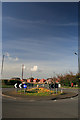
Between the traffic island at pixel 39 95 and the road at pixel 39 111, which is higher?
the road at pixel 39 111

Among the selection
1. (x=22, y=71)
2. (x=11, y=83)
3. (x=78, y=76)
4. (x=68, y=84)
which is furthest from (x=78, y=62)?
(x=22, y=71)

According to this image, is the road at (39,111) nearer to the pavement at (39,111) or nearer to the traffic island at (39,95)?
the pavement at (39,111)

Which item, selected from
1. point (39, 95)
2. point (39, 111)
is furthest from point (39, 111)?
point (39, 95)

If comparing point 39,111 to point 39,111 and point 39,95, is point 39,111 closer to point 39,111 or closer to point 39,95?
point 39,111

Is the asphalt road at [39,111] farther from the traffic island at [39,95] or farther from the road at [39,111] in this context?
the traffic island at [39,95]

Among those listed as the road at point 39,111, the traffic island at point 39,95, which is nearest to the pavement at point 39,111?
the road at point 39,111

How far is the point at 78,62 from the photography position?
93.5ft

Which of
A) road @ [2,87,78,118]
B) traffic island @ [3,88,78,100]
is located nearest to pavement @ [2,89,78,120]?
road @ [2,87,78,118]

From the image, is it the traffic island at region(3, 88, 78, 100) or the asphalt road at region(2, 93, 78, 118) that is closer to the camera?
the asphalt road at region(2, 93, 78, 118)

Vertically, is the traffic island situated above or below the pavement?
below

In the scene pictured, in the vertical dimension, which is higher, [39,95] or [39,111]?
[39,111]

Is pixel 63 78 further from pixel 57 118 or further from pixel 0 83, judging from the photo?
pixel 57 118

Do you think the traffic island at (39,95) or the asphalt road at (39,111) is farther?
the traffic island at (39,95)

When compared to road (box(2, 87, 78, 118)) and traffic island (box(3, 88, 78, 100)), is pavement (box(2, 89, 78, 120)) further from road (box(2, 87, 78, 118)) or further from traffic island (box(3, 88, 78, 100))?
traffic island (box(3, 88, 78, 100))
